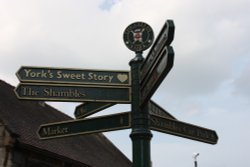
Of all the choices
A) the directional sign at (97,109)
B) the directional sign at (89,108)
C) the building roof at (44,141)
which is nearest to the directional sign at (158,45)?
the directional sign at (97,109)

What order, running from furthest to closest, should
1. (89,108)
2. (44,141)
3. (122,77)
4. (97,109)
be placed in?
(44,141) < (89,108) < (97,109) < (122,77)

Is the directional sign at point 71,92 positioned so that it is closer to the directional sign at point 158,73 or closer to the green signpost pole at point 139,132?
the green signpost pole at point 139,132

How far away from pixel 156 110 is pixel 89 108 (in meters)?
0.84

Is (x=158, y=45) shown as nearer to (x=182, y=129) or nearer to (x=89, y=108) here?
(x=182, y=129)

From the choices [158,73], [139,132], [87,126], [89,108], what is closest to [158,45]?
[158,73]

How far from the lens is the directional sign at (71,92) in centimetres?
443

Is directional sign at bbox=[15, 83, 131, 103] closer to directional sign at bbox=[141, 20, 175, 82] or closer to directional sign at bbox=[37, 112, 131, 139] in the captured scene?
directional sign at bbox=[37, 112, 131, 139]

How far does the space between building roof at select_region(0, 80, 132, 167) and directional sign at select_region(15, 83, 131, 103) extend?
20.9 ft

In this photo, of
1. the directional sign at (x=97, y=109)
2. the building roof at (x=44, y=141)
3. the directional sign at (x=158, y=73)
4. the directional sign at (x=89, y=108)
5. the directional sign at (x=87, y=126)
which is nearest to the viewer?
the directional sign at (x=158, y=73)

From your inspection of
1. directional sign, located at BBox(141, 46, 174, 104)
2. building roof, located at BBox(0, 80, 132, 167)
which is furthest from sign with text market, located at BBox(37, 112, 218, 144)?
building roof, located at BBox(0, 80, 132, 167)

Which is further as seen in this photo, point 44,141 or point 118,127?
point 44,141

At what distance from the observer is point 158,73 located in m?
3.86

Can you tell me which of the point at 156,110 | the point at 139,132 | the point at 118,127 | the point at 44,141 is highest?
the point at 44,141

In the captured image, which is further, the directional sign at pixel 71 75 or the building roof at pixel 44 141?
the building roof at pixel 44 141
